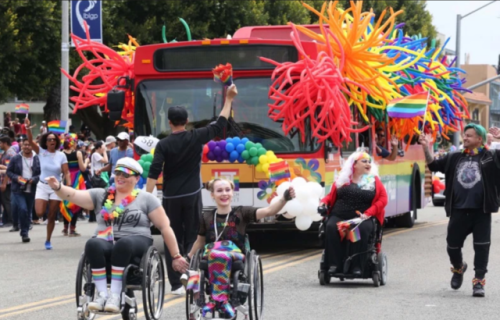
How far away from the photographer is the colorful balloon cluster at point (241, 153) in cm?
1364

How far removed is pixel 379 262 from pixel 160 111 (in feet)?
14.6

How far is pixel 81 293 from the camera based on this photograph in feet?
26.0

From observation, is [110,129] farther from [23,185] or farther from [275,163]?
[275,163]

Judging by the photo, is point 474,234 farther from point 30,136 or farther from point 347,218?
point 30,136

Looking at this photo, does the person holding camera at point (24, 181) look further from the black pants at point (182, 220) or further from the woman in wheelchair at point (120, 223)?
the woman in wheelchair at point (120, 223)

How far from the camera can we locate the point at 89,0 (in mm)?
24688

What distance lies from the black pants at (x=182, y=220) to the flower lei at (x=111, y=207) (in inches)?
70.4

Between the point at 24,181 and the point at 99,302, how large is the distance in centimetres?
1046

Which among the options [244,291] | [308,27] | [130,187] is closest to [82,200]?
[130,187]

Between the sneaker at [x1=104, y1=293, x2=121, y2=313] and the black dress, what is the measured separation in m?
3.84

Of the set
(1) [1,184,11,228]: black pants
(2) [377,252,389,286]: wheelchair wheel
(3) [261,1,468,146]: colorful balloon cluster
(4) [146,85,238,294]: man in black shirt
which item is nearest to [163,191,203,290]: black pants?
(4) [146,85,238,294]: man in black shirt

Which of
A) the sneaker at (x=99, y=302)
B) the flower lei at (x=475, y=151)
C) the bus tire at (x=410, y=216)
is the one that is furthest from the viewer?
the bus tire at (x=410, y=216)

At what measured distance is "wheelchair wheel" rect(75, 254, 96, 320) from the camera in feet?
25.5

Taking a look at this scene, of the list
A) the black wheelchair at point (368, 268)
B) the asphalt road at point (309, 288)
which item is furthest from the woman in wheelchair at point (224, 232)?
the black wheelchair at point (368, 268)
